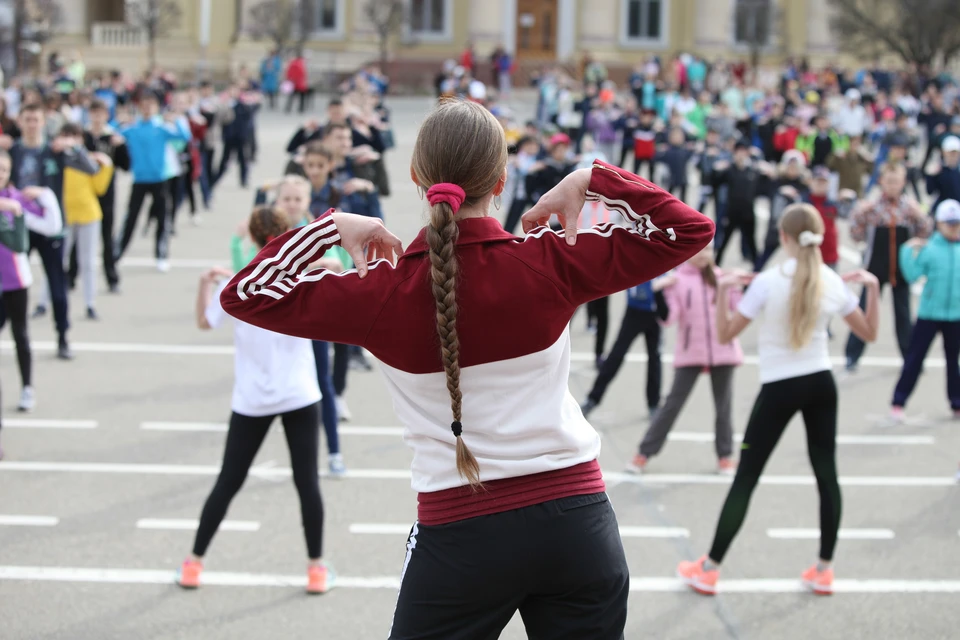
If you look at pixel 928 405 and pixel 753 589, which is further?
pixel 928 405

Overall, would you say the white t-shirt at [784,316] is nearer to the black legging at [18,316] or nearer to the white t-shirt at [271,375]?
the white t-shirt at [271,375]

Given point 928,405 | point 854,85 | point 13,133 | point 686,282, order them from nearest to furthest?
1. point 686,282
2. point 928,405
3. point 13,133
4. point 854,85

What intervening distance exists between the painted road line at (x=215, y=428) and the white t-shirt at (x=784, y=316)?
3.51 meters

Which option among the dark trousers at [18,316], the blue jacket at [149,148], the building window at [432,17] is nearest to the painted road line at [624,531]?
the dark trousers at [18,316]

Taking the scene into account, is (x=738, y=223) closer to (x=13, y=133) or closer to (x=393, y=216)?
(x=393, y=216)

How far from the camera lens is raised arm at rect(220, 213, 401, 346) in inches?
112

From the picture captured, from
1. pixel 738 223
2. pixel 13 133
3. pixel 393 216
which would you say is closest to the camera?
pixel 13 133

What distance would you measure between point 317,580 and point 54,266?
525 cm

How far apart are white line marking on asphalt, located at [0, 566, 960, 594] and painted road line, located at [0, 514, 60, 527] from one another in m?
0.65

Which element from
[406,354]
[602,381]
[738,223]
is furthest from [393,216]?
[406,354]

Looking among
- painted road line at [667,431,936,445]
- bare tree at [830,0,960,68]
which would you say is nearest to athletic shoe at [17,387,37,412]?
painted road line at [667,431,936,445]

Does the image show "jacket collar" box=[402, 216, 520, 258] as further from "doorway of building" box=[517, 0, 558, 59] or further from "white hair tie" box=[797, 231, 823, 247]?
"doorway of building" box=[517, 0, 558, 59]

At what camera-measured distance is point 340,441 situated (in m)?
8.53

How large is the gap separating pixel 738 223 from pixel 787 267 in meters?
9.39
